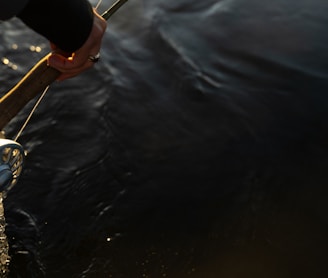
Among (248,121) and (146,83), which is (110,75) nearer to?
(146,83)

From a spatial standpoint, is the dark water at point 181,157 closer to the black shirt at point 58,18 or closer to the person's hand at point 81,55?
the person's hand at point 81,55

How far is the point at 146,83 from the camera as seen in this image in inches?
172

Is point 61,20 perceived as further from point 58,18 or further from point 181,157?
point 181,157

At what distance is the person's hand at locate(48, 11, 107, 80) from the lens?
6.26 ft

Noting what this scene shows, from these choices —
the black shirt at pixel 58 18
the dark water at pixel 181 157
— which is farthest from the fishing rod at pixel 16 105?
the dark water at pixel 181 157

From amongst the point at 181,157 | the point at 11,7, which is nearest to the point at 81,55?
the point at 11,7

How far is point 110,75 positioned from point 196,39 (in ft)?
3.52

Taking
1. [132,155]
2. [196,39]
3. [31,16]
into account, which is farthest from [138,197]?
[196,39]

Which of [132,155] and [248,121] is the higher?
[132,155]

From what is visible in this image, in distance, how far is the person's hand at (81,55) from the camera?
1908 mm

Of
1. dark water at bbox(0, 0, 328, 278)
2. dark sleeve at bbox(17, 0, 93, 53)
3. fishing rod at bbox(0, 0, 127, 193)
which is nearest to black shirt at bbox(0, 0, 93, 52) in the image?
dark sleeve at bbox(17, 0, 93, 53)

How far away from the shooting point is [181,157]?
3639 millimetres

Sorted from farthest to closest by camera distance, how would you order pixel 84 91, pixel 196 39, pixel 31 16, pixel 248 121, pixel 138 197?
pixel 196 39
pixel 84 91
pixel 248 121
pixel 138 197
pixel 31 16

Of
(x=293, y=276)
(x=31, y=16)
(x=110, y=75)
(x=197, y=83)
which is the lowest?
(x=293, y=276)
